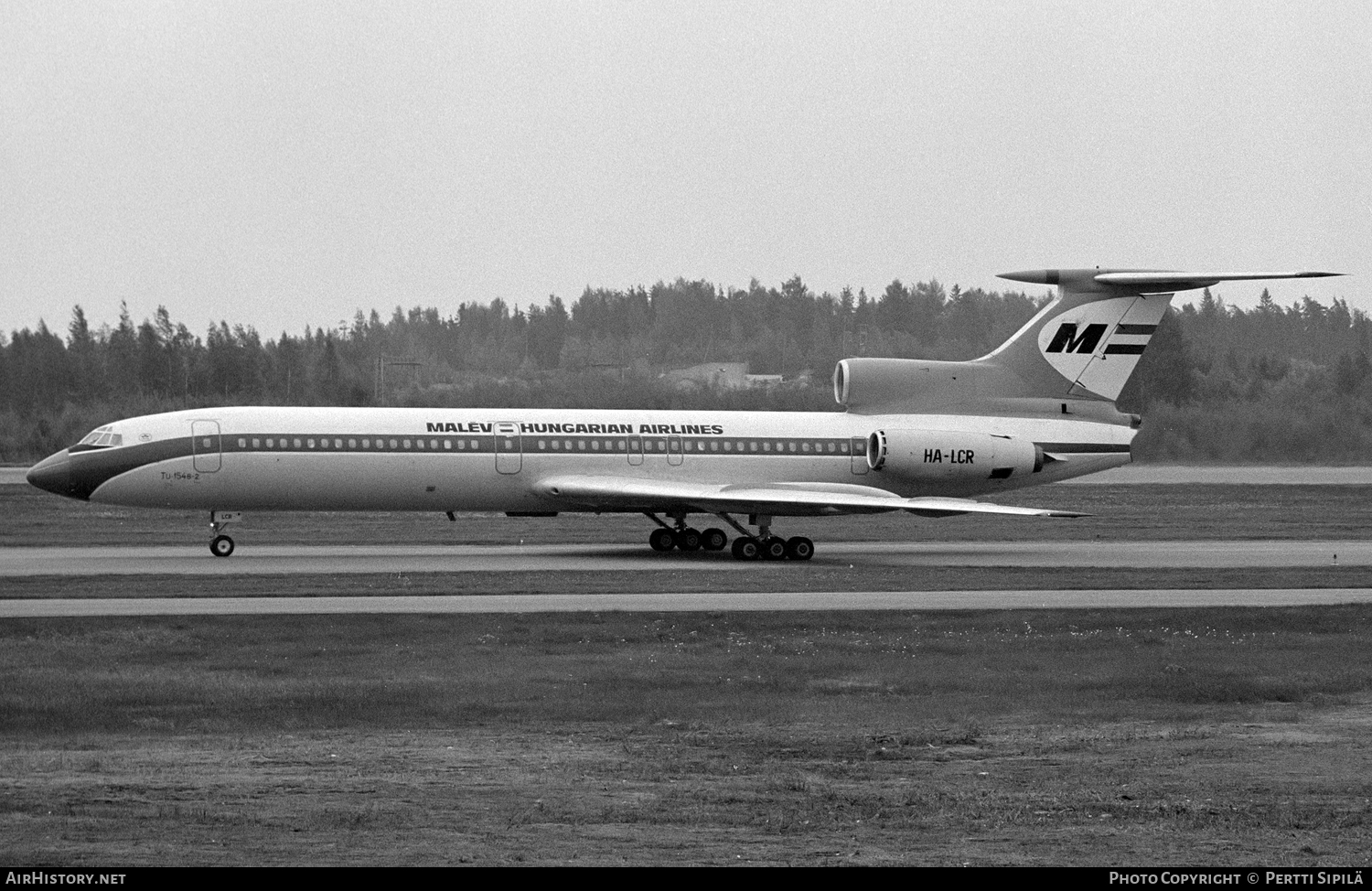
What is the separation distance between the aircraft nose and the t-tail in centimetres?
1702

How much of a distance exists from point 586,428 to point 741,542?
13.9 feet

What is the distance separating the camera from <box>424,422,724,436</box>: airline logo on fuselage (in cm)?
3484

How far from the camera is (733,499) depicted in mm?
34000

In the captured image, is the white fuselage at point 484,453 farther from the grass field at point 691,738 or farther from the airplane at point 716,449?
the grass field at point 691,738

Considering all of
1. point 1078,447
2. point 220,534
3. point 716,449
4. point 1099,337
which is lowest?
point 220,534

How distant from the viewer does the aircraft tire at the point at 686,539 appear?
36281 mm

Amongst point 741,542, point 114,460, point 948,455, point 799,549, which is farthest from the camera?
point 948,455

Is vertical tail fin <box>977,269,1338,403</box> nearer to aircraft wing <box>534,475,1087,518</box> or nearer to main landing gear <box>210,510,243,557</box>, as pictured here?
aircraft wing <box>534,475,1087,518</box>

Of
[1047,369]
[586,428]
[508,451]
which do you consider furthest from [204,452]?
[1047,369]

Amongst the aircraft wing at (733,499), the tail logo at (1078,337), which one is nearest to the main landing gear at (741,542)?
the aircraft wing at (733,499)

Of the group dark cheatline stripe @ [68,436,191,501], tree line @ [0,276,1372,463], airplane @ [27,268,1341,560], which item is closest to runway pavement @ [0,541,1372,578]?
airplane @ [27,268,1341,560]

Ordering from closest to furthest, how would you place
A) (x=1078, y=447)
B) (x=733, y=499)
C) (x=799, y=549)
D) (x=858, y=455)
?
1. (x=733, y=499)
2. (x=799, y=549)
3. (x=858, y=455)
4. (x=1078, y=447)

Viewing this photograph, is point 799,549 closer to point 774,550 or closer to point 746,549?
point 774,550

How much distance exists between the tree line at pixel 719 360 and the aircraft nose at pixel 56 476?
26.2 metres
